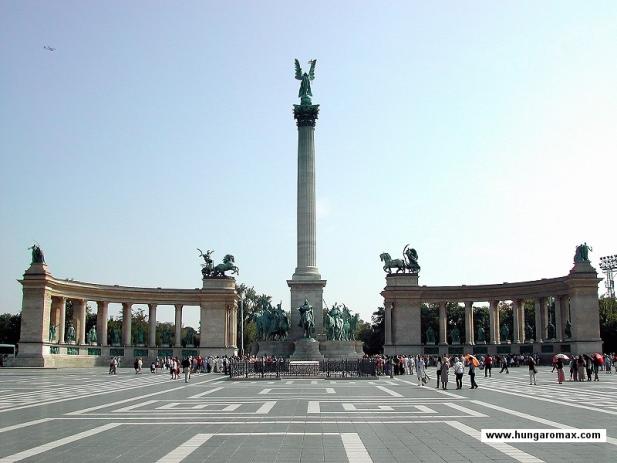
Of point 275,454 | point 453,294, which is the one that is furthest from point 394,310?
point 275,454

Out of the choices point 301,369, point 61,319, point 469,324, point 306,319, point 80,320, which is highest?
point 61,319

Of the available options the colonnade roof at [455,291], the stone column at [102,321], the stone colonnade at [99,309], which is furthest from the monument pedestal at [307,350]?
the stone column at [102,321]

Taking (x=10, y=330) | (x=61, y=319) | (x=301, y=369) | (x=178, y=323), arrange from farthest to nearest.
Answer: (x=10, y=330) → (x=178, y=323) → (x=61, y=319) → (x=301, y=369)

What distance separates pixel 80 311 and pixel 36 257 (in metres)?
9.96

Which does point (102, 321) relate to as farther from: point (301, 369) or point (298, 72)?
point (301, 369)

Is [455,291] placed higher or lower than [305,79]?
lower

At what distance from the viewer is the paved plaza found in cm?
1512

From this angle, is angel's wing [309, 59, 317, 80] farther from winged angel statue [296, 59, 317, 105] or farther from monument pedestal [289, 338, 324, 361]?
monument pedestal [289, 338, 324, 361]

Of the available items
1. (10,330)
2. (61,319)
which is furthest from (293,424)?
(10,330)

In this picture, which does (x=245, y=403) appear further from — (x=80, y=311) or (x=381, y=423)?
(x=80, y=311)

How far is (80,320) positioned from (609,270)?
97598 mm

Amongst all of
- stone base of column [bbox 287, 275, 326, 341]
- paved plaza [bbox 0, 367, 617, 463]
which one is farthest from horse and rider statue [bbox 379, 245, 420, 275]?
paved plaza [bbox 0, 367, 617, 463]

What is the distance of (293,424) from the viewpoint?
20.9m

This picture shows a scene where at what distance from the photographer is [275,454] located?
15211 mm
